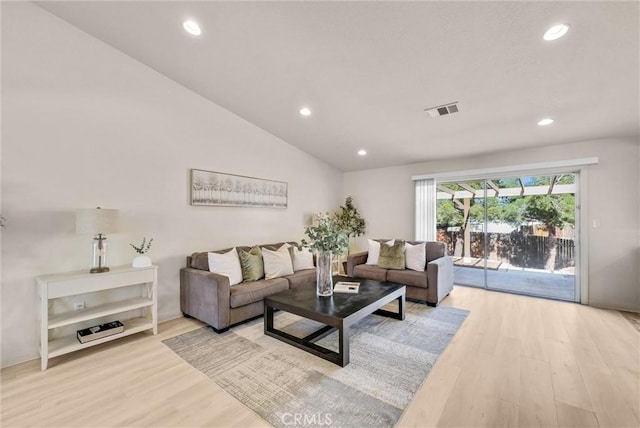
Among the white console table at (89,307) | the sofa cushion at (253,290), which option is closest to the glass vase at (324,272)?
the sofa cushion at (253,290)

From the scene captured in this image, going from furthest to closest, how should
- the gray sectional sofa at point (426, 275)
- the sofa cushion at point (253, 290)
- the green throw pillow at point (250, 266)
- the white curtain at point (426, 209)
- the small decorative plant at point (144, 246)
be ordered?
1. the white curtain at point (426, 209)
2. the gray sectional sofa at point (426, 275)
3. the green throw pillow at point (250, 266)
4. the small decorative plant at point (144, 246)
5. the sofa cushion at point (253, 290)

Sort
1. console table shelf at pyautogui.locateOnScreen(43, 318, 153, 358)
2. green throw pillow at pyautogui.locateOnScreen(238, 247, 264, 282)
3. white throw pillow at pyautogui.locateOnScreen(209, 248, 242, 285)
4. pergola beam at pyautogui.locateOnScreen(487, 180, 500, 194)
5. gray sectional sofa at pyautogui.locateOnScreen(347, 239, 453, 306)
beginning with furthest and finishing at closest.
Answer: pergola beam at pyautogui.locateOnScreen(487, 180, 500, 194) < gray sectional sofa at pyautogui.locateOnScreen(347, 239, 453, 306) < green throw pillow at pyautogui.locateOnScreen(238, 247, 264, 282) < white throw pillow at pyautogui.locateOnScreen(209, 248, 242, 285) < console table shelf at pyautogui.locateOnScreen(43, 318, 153, 358)

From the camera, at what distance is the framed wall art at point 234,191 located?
12.0ft

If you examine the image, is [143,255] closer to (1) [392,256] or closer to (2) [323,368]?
(2) [323,368]

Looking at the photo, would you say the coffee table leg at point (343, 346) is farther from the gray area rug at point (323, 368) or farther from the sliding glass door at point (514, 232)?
the sliding glass door at point (514, 232)

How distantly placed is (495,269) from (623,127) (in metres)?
2.51

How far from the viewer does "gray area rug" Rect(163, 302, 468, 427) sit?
175 centimetres

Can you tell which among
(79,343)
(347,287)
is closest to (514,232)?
(347,287)

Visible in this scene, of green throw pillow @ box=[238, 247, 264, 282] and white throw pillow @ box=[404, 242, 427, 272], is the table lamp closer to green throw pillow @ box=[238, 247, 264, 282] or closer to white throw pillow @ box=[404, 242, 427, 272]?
Answer: green throw pillow @ box=[238, 247, 264, 282]

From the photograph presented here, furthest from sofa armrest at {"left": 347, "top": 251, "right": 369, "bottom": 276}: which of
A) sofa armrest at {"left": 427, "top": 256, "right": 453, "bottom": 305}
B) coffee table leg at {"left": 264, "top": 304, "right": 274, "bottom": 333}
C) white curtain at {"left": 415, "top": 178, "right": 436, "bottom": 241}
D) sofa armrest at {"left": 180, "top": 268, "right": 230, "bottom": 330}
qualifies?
sofa armrest at {"left": 180, "top": 268, "right": 230, "bottom": 330}

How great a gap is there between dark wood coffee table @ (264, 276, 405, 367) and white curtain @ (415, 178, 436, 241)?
7.70ft

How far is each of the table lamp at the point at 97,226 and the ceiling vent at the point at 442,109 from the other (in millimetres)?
3620

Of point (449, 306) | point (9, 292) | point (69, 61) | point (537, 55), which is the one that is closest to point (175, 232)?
point (9, 292)

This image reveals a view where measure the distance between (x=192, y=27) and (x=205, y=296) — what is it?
2.70 m
